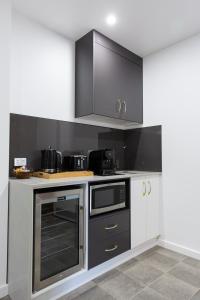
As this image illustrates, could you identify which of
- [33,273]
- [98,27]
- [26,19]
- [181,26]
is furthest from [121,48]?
[33,273]

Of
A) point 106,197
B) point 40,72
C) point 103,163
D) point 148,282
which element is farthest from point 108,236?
point 40,72

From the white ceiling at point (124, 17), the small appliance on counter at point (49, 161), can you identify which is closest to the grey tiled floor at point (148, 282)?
the small appliance on counter at point (49, 161)

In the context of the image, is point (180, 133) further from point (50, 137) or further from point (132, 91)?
point (50, 137)

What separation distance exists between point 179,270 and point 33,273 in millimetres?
1483

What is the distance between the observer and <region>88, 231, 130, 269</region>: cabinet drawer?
1.84 m

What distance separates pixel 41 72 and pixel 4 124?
32.2 inches

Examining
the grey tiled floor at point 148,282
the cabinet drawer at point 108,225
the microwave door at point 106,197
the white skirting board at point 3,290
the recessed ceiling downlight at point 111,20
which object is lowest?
the grey tiled floor at point 148,282

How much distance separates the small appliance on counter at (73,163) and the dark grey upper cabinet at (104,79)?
535 millimetres

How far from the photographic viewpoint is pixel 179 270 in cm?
207

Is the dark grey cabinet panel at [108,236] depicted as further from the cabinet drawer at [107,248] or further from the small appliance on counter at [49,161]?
the small appliance on counter at [49,161]

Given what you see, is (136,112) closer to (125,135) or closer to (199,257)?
(125,135)

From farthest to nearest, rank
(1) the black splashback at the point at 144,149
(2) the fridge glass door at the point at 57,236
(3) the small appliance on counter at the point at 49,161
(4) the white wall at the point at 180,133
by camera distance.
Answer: (1) the black splashback at the point at 144,149
(4) the white wall at the point at 180,133
(3) the small appliance on counter at the point at 49,161
(2) the fridge glass door at the point at 57,236

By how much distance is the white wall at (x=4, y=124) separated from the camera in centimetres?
169

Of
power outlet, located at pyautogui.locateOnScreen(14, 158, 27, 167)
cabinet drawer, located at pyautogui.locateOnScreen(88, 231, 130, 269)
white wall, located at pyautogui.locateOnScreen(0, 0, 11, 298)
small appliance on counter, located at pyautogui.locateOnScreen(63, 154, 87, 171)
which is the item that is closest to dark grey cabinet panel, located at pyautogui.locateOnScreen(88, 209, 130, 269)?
cabinet drawer, located at pyautogui.locateOnScreen(88, 231, 130, 269)
